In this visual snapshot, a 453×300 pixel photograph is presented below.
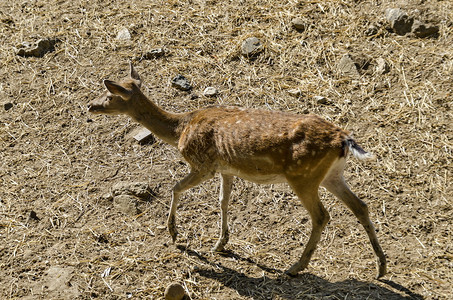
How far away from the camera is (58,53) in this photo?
9656 millimetres

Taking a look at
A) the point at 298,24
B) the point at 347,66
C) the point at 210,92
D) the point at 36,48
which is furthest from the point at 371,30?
the point at 36,48

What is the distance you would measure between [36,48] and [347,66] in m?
5.06

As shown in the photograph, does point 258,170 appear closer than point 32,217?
Yes

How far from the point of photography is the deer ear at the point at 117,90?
21.3 ft

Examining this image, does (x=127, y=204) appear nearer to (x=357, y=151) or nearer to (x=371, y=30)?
(x=357, y=151)

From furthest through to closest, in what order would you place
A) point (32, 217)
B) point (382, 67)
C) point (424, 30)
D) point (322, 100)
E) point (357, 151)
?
point (424, 30) < point (382, 67) < point (322, 100) < point (32, 217) < point (357, 151)

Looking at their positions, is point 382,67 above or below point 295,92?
above

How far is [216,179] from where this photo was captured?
754 centimetres

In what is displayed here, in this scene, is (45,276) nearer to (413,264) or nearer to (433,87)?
(413,264)

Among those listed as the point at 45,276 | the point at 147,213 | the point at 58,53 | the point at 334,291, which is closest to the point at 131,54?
the point at 58,53

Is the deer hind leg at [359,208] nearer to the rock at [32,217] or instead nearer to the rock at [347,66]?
the rock at [347,66]

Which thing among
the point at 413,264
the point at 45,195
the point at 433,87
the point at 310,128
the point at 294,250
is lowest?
the point at 45,195

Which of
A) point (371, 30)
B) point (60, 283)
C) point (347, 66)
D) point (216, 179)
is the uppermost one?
point (371, 30)

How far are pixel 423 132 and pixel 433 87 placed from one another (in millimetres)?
879
